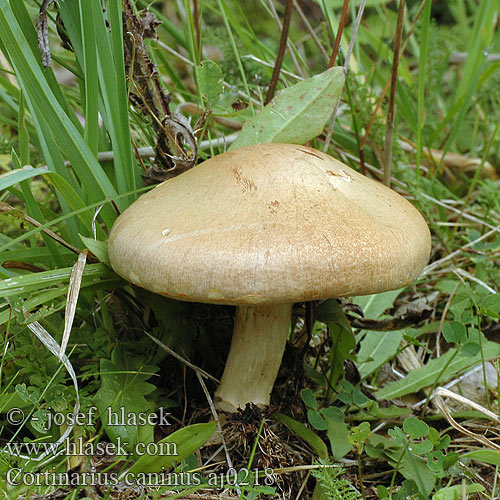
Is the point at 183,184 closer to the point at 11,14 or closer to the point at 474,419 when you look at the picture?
the point at 11,14

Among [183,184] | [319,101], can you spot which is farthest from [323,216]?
[319,101]

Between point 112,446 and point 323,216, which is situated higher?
point 323,216

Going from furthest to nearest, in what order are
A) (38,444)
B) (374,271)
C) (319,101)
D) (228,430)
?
(319,101) → (228,430) → (38,444) → (374,271)

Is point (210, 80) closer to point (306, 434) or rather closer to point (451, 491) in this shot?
point (306, 434)

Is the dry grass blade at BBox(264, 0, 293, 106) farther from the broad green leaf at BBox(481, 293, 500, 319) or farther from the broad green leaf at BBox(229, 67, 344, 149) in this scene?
the broad green leaf at BBox(481, 293, 500, 319)

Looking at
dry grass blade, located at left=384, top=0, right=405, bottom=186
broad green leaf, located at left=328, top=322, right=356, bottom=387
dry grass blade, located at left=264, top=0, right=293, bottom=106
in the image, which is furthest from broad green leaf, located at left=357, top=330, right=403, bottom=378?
dry grass blade, located at left=264, top=0, right=293, bottom=106

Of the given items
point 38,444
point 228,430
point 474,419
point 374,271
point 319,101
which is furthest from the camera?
point 474,419

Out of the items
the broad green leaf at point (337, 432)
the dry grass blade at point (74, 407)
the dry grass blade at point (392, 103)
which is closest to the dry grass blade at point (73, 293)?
the dry grass blade at point (74, 407)
